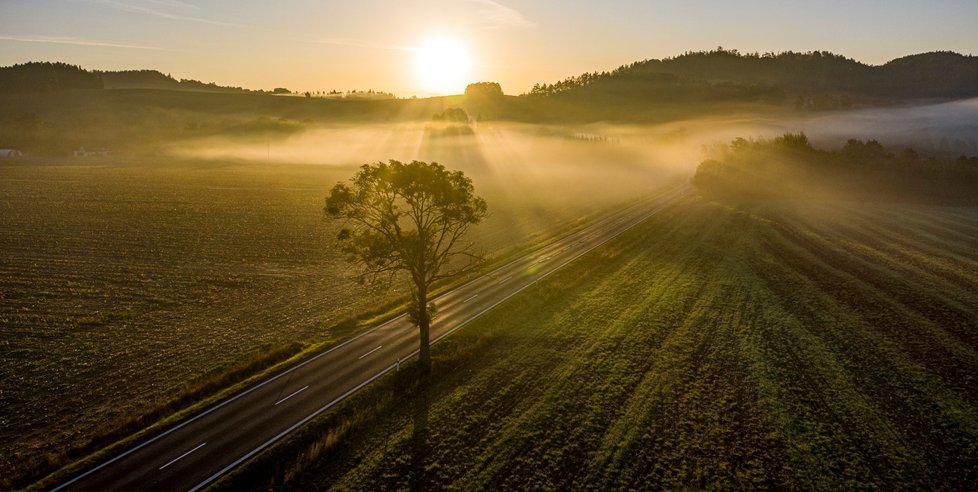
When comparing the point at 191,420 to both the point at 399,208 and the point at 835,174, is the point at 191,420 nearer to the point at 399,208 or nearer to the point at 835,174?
the point at 399,208

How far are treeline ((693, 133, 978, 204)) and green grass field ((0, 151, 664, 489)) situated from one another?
45851mm

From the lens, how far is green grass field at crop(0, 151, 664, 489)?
3189 cm

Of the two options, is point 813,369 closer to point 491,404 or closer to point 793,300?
point 793,300

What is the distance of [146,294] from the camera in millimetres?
51500

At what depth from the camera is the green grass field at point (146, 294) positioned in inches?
1256

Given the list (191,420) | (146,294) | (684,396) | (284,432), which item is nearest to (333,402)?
(284,432)

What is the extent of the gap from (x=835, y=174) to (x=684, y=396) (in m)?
127

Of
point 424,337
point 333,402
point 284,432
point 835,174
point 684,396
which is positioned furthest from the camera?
point 835,174

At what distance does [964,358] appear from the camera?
125ft

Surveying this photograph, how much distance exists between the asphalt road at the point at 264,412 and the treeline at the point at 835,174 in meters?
103

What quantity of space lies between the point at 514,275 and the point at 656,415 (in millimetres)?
33277

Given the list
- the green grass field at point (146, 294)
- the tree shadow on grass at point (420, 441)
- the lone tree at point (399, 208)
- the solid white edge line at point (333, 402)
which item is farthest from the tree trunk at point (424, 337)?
the green grass field at point (146, 294)

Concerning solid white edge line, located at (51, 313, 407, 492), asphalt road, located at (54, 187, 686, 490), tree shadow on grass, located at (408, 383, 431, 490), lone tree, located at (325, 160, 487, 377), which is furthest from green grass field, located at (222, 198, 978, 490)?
lone tree, located at (325, 160, 487, 377)

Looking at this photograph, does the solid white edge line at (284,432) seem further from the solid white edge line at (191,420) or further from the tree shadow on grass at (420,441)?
the solid white edge line at (191,420)
